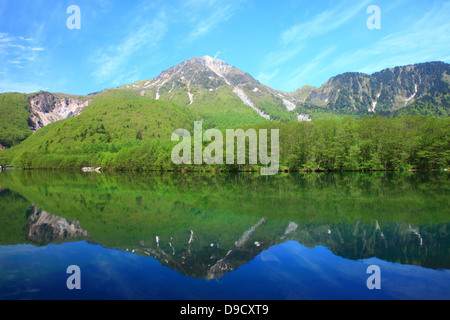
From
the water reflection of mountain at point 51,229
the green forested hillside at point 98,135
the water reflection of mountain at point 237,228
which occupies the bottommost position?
the water reflection of mountain at point 51,229

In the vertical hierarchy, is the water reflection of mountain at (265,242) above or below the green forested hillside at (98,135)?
below

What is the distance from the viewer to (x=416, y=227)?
40.9 feet

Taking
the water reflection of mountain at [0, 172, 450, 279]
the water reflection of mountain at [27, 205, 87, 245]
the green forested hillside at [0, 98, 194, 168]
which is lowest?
the water reflection of mountain at [27, 205, 87, 245]

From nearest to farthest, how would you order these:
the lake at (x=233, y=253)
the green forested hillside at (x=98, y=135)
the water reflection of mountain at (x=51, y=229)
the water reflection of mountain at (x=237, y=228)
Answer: the lake at (x=233, y=253)
the water reflection of mountain at (x=237, y=228)
the water reflection of mountain at (x=51, y=229)
the green forested hillside at (x=98, y=135)

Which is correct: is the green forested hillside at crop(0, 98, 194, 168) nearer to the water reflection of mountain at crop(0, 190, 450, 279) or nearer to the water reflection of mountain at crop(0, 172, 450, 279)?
the water reflection of mountain at crop(0, 172, 450, 279)

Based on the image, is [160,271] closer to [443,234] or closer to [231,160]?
[443,234]

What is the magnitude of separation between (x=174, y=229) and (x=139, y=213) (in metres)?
5.07

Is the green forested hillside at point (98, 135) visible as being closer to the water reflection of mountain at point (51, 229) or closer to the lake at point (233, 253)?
the water reflection of mountain at point (51, 229)

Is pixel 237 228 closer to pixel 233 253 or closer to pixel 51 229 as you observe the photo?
pixel 233 253

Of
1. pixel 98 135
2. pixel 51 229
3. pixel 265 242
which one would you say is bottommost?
pixel 51 229

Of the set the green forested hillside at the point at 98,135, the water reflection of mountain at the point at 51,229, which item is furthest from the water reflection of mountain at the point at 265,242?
the green forested hillside at the point at 98,135

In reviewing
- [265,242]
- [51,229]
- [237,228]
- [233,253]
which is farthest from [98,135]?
[233,253]

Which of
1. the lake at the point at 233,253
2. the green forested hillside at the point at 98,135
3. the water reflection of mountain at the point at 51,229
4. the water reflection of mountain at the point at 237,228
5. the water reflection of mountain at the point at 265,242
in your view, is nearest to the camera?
the lake at the point at 233,253

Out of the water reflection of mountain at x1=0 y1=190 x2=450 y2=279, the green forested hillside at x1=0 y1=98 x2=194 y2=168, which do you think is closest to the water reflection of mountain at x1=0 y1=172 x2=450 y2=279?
the water reflection of mountain at x1=0 y1=190 x2=450 y2=279
